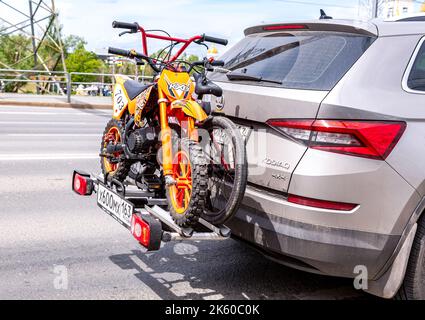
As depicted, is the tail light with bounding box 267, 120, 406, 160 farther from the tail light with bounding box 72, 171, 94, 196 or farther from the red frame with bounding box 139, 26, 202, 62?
the tail light with bounding box 72, 171, 94, 196

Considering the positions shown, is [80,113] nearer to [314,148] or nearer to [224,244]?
[224,244]

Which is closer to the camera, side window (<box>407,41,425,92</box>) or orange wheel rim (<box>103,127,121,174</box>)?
side window (<box>407,41,425,92</box>)

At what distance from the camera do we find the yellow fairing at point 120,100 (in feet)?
15.7

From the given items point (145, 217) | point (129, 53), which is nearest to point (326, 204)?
point (145, 217)

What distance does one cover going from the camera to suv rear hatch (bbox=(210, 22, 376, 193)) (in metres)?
3.51

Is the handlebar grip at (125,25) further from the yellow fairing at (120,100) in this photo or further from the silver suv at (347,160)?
the silver suv at (347,160)

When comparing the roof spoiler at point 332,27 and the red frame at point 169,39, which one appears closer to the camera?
the roof spoiler at point 332,27

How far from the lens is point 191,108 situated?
401cm

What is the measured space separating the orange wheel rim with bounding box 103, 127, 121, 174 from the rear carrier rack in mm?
245

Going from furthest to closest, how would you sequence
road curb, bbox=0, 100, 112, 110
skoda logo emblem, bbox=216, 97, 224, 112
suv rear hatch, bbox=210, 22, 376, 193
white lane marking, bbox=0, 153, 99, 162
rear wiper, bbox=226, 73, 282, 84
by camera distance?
road curb, bbox=0, 100, 112, 110
white lane marking, bbox=0, 153, 99, 162
skoda logo emblem, bbox=216, 97, 224, 112
rear wiper, bbox=226, 73, 282, 84
suv rear hatch, bbox=210, 22, 376, 193

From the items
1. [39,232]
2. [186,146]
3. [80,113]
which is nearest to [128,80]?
[186,146]

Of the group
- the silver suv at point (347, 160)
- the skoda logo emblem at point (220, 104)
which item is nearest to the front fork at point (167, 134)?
the skoda logo emblem at point (220, 104)

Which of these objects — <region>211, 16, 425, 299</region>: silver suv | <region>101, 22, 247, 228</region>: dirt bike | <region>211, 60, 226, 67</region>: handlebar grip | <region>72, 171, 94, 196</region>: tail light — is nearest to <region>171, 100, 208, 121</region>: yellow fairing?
<region>101, 22, 247, 228</region>: dirt bike

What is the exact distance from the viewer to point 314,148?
3.38 m
